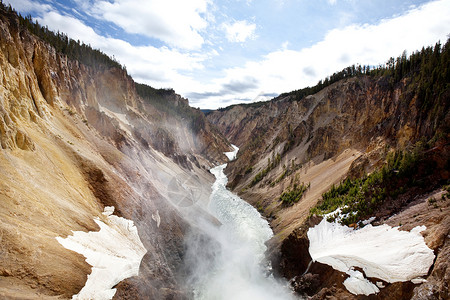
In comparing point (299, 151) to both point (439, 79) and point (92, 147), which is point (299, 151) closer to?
point (439, 79)

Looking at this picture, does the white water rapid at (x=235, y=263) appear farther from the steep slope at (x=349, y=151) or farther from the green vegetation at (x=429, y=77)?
the green vegetation at (x=429, y=77)

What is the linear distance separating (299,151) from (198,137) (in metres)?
55.8

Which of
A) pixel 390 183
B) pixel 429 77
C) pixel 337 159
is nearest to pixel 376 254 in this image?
pixel 390 183

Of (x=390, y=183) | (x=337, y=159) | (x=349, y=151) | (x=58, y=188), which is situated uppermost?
(x=349, y=151)

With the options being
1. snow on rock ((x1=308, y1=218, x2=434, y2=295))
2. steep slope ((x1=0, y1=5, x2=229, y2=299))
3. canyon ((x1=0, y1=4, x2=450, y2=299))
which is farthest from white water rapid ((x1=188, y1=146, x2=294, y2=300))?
snow on rock ((x1=308, y1=218, x2=434, y2=295))

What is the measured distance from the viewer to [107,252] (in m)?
14.5

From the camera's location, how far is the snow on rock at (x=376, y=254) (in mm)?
12227

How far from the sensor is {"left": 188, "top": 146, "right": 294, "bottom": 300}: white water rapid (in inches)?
768

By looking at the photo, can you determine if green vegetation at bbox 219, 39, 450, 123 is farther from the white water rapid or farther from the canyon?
the white water rapid

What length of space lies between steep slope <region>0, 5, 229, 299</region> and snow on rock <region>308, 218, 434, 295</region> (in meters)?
11.1

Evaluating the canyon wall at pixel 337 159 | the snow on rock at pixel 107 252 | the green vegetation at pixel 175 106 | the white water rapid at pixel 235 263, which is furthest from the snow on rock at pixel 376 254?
the green vegetation at pixel 175 106

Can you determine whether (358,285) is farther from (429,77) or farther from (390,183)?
(429,77)

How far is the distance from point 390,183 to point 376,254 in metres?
8.15

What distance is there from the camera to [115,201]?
19.6 metres
